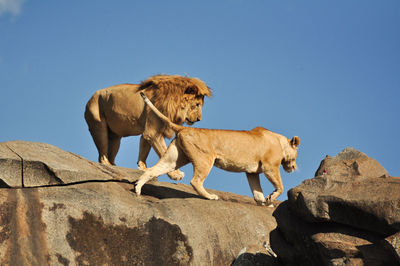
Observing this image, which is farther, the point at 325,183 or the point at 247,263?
the point at 247,263

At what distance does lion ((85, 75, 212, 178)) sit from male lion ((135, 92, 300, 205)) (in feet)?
2.61

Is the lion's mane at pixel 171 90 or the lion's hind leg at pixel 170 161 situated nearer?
the lion's hind leg at pixel 170 161

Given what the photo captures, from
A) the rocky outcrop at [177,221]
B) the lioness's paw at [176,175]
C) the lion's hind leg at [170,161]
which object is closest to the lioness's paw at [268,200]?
the rocky outcrop at [177,221]

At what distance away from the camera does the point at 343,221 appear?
19.6ft

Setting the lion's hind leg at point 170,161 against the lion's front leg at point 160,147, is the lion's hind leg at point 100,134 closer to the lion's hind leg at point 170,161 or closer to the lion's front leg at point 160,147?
the lion's front leg at point 160,147

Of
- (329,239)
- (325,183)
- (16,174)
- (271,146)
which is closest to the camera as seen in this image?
(329,239)

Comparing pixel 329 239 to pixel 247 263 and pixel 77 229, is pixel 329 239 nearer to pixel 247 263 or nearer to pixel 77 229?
pixel 247 263

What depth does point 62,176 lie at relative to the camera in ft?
24.6

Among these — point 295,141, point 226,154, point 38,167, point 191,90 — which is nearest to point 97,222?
point 38,167

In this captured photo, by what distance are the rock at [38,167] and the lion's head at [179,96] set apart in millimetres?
1872

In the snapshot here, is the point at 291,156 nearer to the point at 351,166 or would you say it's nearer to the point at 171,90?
the point at 351,166

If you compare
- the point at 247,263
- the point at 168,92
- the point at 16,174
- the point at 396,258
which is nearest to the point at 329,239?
the point at 396,258

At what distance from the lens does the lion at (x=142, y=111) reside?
9.79 m

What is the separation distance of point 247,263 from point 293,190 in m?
1.24
